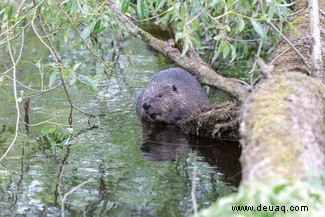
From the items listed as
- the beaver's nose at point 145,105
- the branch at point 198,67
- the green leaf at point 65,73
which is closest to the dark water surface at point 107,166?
the beaver's nose at point 145,105

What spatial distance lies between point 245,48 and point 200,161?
12.4 ft

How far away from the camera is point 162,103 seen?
743 cm

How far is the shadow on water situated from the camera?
5.68m

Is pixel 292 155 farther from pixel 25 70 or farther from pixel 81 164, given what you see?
pixel 25 70

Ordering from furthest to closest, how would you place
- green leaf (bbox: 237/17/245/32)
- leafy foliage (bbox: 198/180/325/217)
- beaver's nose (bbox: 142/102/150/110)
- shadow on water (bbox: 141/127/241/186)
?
beaver's nose (bbox: 142/102/150/110) < shadow on water (bbox: 141/127/241/186) < green leaf (bbox: 237/17/245/32) < leafy foliage (bbox: 198/180/325/217)

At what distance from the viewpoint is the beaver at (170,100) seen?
24.1 feet

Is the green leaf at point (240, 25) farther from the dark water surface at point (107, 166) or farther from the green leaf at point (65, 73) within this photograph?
the green leaf at point (65, 73)

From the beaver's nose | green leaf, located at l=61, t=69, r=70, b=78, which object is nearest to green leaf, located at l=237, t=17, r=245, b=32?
green leaf, located at l=61, t=69, r=70, b=78

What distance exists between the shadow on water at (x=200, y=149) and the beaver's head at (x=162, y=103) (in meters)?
0.31

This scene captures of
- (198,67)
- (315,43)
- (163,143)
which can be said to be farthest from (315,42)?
(163,143)

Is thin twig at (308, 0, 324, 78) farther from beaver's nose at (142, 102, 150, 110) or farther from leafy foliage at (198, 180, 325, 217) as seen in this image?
leafy foliage at (198, 180, 325, 217)

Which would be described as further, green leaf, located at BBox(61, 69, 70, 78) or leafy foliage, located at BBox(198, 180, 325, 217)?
green leaf, located at BBox(61, 69, 70, 78)

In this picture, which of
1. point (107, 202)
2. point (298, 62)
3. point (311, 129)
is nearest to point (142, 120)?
point (298, 62)

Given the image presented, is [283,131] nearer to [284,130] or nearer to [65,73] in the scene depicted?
[284,130]
